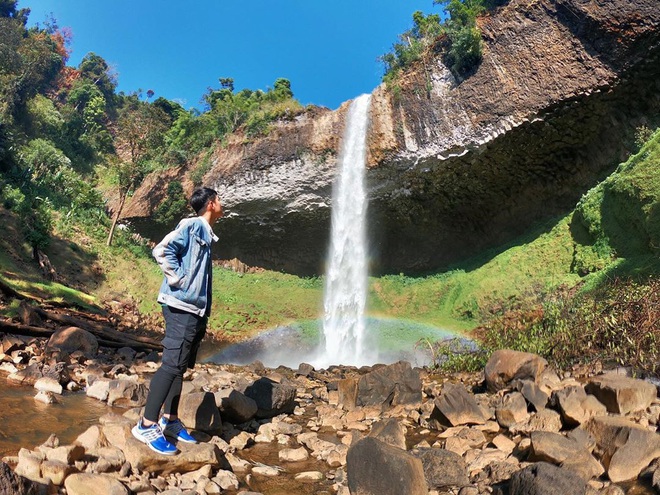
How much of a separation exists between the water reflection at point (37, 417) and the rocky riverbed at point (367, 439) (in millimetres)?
155

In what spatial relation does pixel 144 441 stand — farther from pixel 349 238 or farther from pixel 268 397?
pixel 349 238

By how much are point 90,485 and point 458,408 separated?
3.91 metres

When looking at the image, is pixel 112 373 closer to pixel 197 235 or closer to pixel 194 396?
pixel 194 396

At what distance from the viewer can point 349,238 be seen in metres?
22.3

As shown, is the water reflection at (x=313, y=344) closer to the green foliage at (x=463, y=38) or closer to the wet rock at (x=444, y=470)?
the wet rock at (x=444, y=470)

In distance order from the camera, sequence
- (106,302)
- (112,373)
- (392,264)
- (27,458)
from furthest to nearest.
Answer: (392,264) → (106,302) → (112,373) → (27,458)

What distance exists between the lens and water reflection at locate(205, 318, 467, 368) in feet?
50.0

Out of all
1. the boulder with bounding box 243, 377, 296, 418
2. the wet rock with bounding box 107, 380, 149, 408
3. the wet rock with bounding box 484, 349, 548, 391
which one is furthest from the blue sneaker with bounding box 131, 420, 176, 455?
the wet rock with bounding box 484, 349, 548, 391

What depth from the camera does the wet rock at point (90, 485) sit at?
269 centimetres

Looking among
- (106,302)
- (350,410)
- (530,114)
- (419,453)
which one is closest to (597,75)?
(530,114)

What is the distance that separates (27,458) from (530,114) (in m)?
19.1

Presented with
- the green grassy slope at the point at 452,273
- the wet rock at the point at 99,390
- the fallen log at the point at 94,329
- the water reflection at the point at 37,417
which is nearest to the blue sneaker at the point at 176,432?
the water reflection at the point at 37,417

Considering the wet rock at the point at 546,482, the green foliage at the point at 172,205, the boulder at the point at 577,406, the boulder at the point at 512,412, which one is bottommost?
the wet rock at the point at 546,482

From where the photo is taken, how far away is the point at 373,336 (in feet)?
60.9
